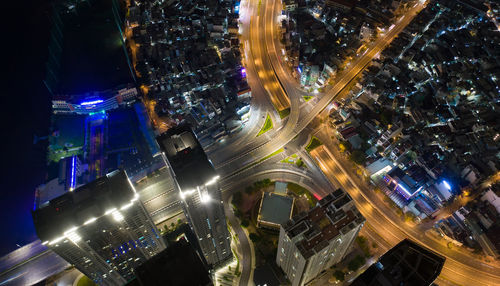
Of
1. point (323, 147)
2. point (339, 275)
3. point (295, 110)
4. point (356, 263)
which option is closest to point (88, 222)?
point (339, 275)

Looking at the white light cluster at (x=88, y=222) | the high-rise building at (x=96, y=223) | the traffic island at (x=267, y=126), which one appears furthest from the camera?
the traffic island at (x=267, y=126)

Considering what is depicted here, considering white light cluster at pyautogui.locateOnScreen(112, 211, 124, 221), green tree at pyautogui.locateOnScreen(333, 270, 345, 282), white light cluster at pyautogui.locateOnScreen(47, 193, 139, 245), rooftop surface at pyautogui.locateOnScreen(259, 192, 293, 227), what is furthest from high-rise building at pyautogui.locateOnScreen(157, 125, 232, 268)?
green tree at pyautogui.locateOnScreen(333, 270, 345, 282)

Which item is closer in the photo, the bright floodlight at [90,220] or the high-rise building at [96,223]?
the high-rise building at [96,223]

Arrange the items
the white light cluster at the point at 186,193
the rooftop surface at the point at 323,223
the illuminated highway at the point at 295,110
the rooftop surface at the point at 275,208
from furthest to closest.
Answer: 1. the illuminated highway at the point at 295,110
2. the rooftop surface at the point at 275,208
3. the rooftop surface at the point at 323,223
4. the white light cluster at the point at 186,193

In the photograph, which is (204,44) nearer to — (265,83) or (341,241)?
(265,83)

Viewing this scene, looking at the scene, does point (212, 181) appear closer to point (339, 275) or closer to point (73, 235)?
point (73, 235)

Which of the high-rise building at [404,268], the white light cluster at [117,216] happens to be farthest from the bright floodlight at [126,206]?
the high-rise building at [404,268]

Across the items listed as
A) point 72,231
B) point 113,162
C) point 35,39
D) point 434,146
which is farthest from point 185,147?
point 35,39

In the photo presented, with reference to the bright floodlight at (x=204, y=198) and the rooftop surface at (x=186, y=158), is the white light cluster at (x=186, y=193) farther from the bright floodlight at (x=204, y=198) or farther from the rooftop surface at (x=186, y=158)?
the bright floodlight at (x=204, y=198)
